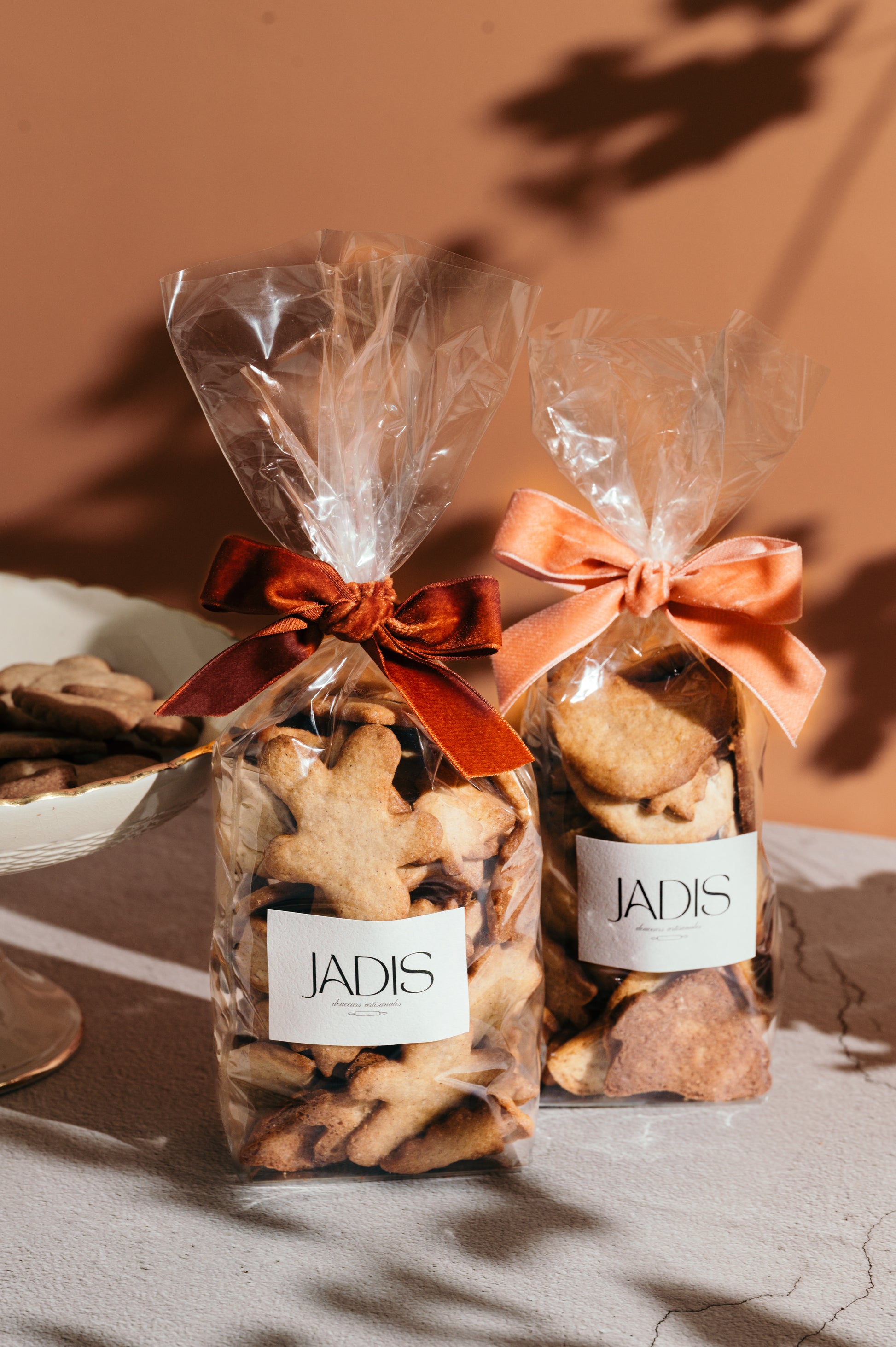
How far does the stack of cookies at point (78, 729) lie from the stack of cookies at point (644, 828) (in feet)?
0.95

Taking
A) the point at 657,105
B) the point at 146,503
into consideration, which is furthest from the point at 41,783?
the point at 657,105

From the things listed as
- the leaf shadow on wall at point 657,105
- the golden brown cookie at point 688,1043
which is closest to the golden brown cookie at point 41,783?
the golden brown cookie at point 688,1043

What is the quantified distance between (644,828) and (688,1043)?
0.16 m

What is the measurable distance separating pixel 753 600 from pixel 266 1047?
43cm

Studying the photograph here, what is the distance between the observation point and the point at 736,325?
0.75 metres

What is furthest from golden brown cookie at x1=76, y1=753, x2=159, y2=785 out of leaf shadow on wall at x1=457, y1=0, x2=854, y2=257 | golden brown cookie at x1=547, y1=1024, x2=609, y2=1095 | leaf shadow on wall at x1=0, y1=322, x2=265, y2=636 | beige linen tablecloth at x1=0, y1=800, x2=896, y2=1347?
leaf shadow on wall at x1=457, y1=0, x2=854, y2=257

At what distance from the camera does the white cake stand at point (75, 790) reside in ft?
2.35

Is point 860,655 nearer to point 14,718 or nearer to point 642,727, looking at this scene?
point 642,727

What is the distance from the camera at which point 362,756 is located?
2.19 ft

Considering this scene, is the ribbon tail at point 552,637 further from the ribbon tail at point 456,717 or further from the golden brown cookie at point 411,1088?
the golden brown cookie at point 411,1088

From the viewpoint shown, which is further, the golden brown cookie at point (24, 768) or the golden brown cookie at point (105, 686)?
the golden brown cookie at point (105, 686)

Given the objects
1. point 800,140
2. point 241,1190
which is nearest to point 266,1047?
point 241,1190

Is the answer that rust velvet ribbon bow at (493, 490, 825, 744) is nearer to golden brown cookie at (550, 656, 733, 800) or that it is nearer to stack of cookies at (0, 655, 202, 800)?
golden brown cookie at (550, 656, 733, 800)

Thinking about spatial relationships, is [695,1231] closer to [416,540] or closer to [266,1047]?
[266,1047]
